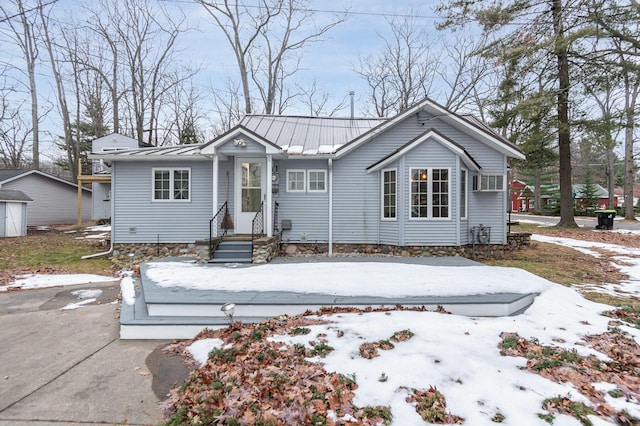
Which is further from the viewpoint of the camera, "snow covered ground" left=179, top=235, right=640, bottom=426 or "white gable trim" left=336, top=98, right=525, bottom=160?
"white gable trim" left=336, top=98, right=525, bottom=160

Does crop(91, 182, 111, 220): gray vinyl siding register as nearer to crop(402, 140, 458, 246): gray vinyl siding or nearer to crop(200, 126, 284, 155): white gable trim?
crop(200, 126, 284, 155): white gable trim

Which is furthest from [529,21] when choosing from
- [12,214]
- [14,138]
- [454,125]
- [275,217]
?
[14,138]

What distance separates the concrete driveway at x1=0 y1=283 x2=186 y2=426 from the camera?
2787 mm

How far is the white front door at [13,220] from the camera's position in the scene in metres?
15.5

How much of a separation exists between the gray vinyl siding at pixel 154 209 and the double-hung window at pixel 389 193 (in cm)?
514

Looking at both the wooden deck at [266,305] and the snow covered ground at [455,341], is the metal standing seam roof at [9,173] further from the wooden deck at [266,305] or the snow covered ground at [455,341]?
the wooden deck at [266,305]

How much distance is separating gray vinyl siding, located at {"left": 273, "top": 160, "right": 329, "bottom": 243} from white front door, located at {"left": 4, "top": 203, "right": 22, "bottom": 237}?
570 inches

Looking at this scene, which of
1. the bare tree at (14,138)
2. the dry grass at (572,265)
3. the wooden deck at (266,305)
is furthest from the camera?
the bare tree at (14,138)

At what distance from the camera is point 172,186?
10016 mm

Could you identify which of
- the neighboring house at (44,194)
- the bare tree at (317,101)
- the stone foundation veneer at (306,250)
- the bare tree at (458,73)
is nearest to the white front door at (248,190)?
the stone foundation veneer at (306,250)

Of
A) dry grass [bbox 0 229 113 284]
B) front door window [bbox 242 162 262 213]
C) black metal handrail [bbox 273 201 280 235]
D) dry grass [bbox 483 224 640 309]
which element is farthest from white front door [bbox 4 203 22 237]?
dry grass [bbox 483 224 640 309]

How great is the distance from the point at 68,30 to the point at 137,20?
440 centimetres

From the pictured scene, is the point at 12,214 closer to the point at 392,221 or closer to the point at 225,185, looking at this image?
the point at 225,185

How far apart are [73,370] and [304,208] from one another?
274 inches
